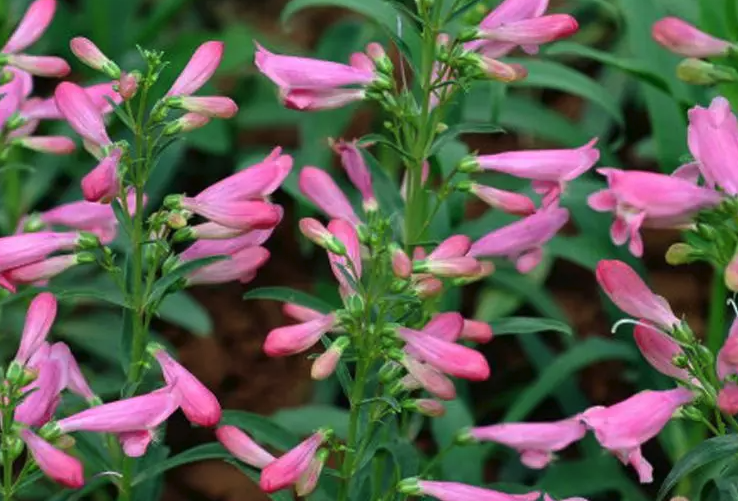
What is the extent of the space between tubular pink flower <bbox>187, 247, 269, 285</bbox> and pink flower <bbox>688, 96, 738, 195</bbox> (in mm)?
958

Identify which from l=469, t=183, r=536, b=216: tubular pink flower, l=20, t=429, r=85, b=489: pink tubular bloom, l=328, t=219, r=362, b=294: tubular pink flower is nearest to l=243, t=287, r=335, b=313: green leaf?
l=328, t=219, r=362, b=294: tubular pink flower

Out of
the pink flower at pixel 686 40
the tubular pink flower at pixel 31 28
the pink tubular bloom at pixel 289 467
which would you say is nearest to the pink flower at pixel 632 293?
the pink flower at pixel 686 40

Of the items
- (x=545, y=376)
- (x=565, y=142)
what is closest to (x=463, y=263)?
(x=545, y=376)

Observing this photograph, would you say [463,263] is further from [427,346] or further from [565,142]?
[565,142]

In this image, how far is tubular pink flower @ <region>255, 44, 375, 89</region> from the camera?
127 inches

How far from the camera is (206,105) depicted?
10.2 feet

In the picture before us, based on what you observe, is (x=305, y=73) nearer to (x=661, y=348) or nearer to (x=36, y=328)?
(x=36, y=328)

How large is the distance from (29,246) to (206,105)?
0.48m

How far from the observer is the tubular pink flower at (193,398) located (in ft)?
9.59

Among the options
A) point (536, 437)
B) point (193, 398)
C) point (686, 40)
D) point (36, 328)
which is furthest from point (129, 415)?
point (686, 40)

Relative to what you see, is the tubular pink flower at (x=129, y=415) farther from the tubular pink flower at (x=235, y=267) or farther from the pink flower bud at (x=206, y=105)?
the pink flower bud at (x=206, y=105)

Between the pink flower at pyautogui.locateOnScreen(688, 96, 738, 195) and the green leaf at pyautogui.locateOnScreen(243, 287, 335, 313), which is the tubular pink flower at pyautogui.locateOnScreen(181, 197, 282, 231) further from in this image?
the pink flower at pyautogui.locateOnScreen(688, 96, 738, 195)

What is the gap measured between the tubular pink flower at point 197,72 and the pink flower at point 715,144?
1.03 meters

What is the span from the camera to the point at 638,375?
458 centimetres
